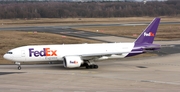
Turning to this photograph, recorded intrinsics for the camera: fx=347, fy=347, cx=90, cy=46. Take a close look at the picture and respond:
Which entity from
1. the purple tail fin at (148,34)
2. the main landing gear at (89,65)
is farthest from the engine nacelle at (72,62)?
the purple tail fin at (148,34)

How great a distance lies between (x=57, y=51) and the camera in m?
42.9

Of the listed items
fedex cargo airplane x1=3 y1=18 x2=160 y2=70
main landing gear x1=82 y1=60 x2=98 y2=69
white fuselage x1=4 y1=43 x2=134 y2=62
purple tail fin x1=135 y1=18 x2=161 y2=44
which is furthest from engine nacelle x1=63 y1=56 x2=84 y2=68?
purple tail fin x1=135 y1=18 x2=161 y2=44

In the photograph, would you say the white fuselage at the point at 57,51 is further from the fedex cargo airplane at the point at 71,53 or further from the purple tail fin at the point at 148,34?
the purple tail fin at the point at 148,34

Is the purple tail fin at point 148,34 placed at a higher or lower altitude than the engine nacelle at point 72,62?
higher

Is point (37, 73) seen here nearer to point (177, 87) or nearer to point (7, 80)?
point (7, 80)

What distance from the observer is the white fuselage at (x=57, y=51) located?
1666 inches

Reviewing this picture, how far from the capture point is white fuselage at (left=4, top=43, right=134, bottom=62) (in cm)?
4231

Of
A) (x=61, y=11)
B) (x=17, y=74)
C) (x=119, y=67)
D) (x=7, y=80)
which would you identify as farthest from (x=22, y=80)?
(x=61, y=11)

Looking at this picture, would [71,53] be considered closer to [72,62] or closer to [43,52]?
[72,62]

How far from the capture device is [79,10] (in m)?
186

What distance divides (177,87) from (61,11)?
14685 centimetres

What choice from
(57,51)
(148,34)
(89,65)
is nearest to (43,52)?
(57,51)

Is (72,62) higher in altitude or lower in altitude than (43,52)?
lower

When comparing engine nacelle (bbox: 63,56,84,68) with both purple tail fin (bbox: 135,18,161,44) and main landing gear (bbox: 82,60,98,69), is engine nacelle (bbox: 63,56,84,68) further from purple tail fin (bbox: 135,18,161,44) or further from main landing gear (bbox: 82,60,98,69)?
purple tail fin (bbox: 135,18,161,44)
